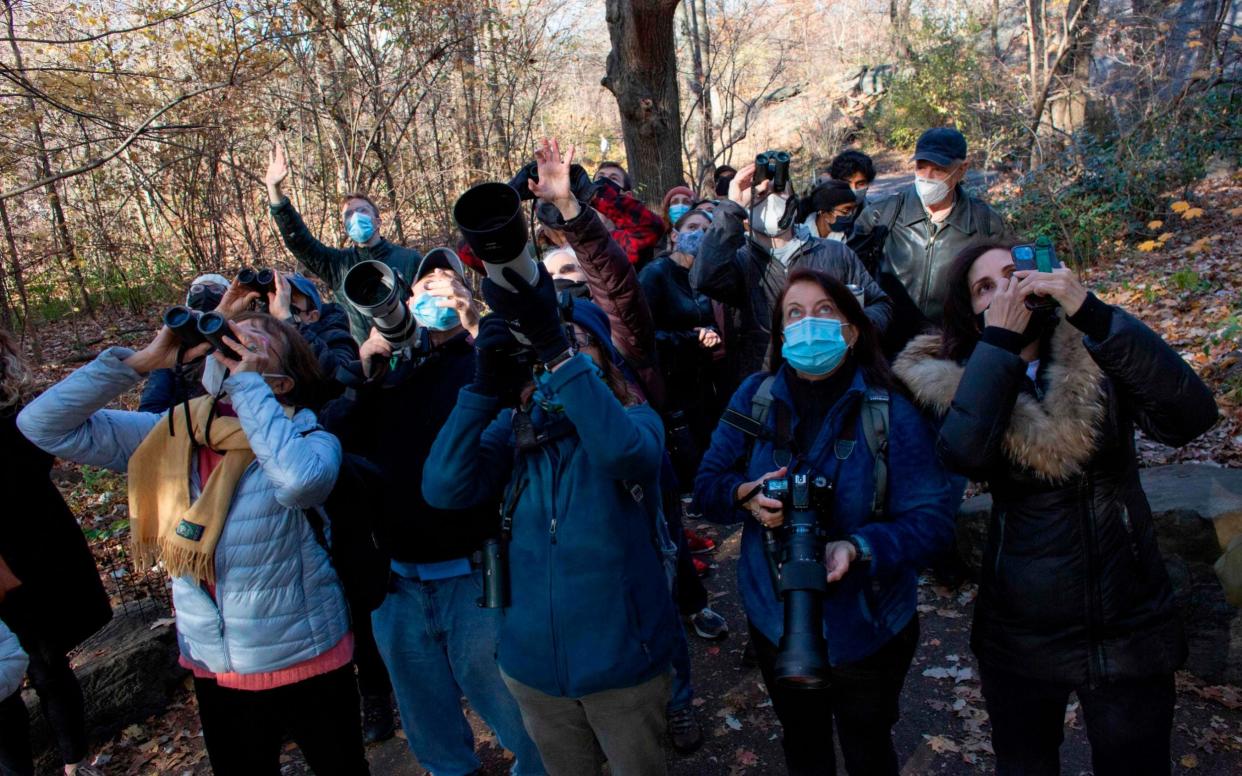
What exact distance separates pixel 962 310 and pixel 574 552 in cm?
144

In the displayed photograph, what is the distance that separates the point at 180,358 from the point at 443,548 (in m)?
1.11

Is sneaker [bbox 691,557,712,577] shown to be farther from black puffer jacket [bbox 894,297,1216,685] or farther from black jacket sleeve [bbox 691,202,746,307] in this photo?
black puffer jacket [bbox 894,297,1216,685]

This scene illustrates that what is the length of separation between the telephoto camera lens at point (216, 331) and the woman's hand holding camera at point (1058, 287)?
234cm

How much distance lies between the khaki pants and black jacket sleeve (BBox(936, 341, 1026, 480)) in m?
1.09

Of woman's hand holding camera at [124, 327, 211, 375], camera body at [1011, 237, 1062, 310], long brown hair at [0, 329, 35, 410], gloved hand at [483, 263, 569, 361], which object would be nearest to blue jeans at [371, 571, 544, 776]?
woman's hand holding camera at [124, 327, 211, 375]

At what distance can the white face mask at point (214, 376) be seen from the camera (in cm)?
248

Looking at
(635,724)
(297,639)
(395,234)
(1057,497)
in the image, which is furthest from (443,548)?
(395,234)

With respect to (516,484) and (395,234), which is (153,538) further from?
(395,234)

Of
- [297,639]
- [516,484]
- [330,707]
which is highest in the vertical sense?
Answer: [516,484]

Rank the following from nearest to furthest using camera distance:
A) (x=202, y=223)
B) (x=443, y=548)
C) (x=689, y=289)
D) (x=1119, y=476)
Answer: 1. (x=1119, y=476)
2. (x=443, y=548)
3. (x=689, y=289)
4. (x=202, y=223)

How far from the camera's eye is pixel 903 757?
3.28 meters

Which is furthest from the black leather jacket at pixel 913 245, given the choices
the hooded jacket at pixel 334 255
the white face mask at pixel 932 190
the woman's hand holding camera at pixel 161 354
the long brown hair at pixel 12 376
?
the long brown hair at pixel 12 376

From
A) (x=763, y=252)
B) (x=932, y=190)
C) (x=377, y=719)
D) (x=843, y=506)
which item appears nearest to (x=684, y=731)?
(x=377, y=719)

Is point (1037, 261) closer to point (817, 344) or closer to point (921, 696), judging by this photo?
point (817, 344)
